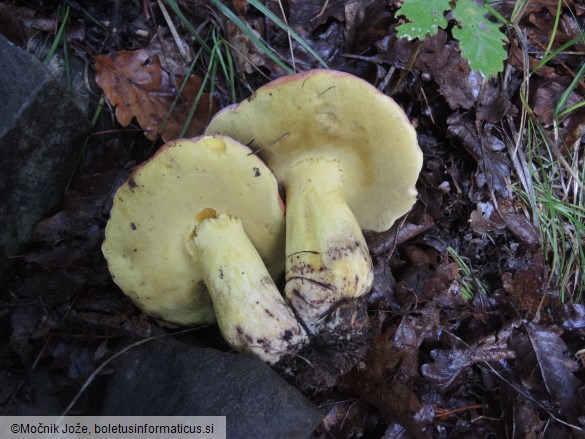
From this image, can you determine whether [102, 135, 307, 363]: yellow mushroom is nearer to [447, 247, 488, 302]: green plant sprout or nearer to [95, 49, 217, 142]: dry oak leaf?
[95, 49, 217, 142]: dry oak leaf

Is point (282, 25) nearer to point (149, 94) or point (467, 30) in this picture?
point (149, 94)

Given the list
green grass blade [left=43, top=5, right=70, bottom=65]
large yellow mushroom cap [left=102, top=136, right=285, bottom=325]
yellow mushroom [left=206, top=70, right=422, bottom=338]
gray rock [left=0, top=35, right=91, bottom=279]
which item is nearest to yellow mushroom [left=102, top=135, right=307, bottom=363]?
large yellow mushroom cap [left=102, top=136, right=285, bottom=325]

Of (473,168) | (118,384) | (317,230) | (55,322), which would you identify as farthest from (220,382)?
(473,168)

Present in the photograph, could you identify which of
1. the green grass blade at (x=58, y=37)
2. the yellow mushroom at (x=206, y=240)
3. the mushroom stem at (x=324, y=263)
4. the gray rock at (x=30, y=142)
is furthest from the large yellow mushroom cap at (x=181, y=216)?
the green grass blade at (x=58, y=37)

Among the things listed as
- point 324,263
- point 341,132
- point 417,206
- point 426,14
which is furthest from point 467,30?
point 324,263

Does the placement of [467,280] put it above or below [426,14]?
below

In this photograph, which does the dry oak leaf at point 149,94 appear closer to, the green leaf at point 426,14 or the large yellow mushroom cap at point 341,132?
the large yellow mushroom cap at point 341,132
